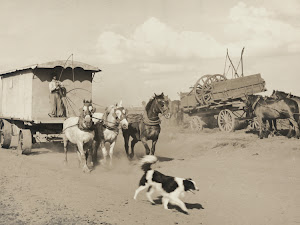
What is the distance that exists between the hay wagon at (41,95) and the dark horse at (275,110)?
28.0ft

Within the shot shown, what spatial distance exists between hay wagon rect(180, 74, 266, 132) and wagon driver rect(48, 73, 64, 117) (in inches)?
402

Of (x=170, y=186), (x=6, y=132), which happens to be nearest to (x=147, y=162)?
(x=170, y=186)

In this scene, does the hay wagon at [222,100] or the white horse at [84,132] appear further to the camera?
the hay wagon at [222,100]

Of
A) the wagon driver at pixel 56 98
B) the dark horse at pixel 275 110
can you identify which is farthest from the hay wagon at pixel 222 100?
the wagon driver at pixel 56 98

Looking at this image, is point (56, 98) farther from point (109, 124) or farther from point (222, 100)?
point (222, 100)

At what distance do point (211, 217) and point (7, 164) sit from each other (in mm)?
6992

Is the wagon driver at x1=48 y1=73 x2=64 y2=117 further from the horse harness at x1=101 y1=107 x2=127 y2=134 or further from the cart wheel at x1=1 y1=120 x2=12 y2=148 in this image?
the cart wheel at x1=1 y1=120 x2=12 y2=148

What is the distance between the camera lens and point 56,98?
1291cm

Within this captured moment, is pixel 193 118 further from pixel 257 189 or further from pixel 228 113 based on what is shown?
pixel 257 189

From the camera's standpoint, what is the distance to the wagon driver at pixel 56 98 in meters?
12.8

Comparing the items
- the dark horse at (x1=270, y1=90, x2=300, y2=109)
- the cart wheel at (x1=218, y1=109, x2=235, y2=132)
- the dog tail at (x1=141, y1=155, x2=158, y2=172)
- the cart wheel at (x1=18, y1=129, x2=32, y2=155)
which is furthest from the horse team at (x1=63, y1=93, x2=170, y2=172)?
the cart wheel at (x1=218, y1=109, x2=235, y2=132)

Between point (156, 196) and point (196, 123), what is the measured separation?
49.8 feet

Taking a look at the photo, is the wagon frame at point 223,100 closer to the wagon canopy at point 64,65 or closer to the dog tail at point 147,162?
the wagon canopy at point 64,65

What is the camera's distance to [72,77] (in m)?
13.6
